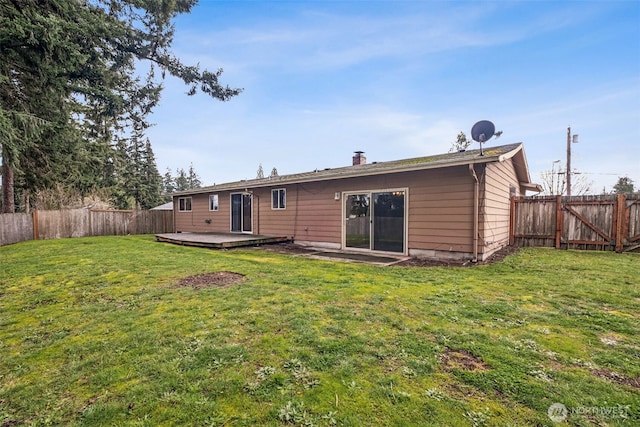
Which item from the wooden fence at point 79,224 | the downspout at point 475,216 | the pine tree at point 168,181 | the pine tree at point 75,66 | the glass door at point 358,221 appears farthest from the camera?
the pine tree at point 168,181

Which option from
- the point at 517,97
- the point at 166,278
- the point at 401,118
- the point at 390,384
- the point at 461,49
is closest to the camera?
the point at 390,384

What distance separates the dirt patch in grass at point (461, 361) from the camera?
2.12 m

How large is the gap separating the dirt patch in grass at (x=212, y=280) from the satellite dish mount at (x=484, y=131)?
6.03 m

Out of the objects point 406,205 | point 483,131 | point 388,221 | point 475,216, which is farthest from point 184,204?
point 483,131

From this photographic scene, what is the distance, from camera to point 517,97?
1199 centimetres

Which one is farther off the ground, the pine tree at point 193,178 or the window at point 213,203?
the pine tree at point 193,178

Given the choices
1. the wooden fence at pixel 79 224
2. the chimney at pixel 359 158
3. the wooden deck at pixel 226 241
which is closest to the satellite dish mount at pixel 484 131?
the chimney at pixel 359 158

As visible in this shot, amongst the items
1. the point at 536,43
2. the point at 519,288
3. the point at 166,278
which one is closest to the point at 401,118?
the point at 536,43

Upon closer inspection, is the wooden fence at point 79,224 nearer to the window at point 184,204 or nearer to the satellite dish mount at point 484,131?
the window at point 184,204

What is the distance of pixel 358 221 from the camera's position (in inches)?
329

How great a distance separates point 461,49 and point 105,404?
41.9 feet

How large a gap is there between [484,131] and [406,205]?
2.45m

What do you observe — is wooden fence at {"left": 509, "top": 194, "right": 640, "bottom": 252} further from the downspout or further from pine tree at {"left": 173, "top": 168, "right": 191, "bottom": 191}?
pine tree at {"left": 173, "top": 168, "right": 191, "bottom": 191}

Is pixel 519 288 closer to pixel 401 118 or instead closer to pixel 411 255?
pixel 411 255
